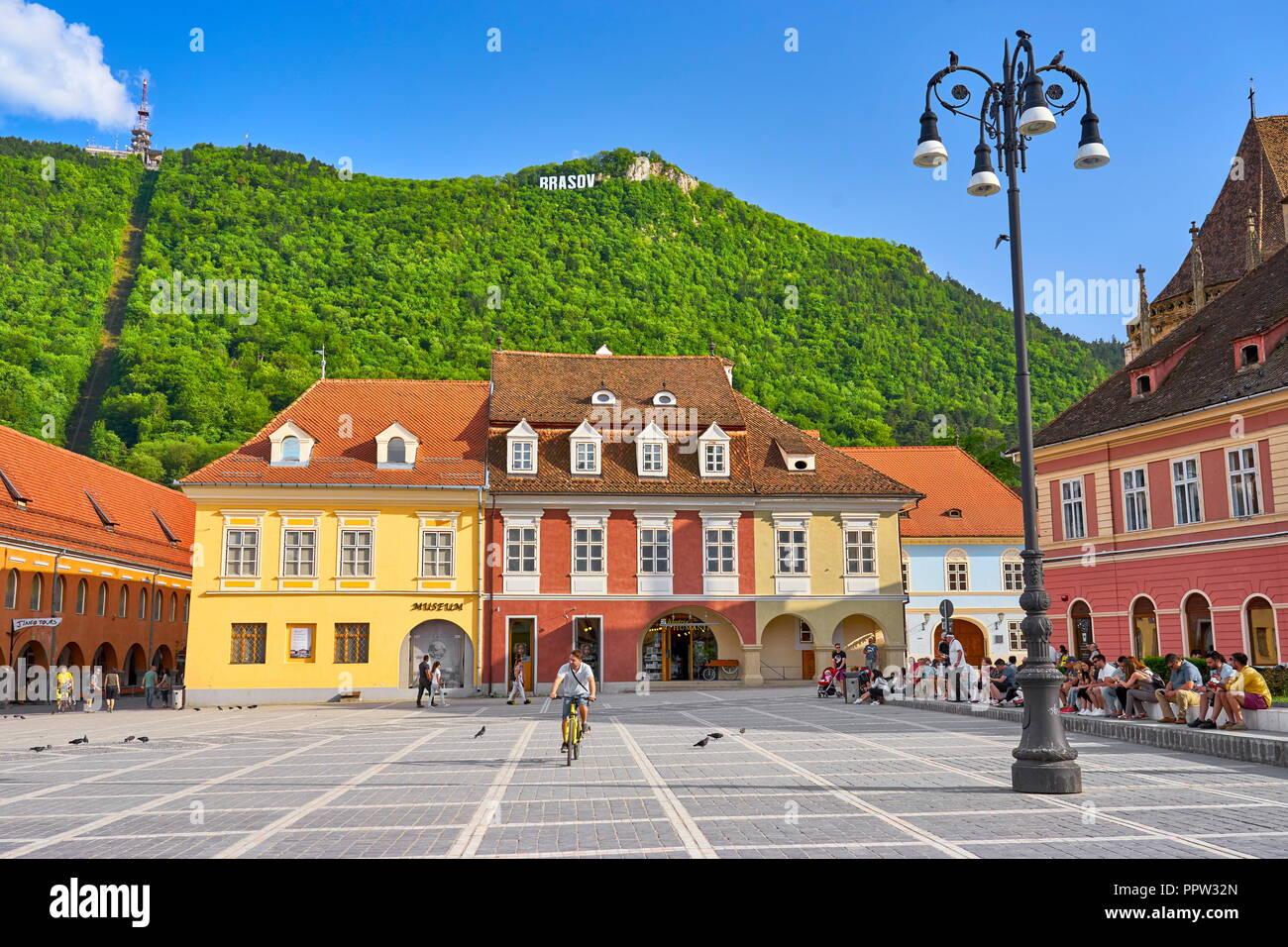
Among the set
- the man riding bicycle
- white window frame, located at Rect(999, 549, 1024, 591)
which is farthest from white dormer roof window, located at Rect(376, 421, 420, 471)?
white window frame, located at Rect(999, 549, 1024, 591)

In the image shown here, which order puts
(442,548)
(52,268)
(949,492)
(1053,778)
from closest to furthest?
(1053,778)
(442,548)
(949,492)
(52,268)

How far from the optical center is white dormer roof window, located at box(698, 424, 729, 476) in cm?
3991

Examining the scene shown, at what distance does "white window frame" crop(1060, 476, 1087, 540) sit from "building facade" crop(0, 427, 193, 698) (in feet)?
107

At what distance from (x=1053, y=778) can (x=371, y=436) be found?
1266 inches

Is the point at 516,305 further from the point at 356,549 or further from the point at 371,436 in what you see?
the point at 356,549

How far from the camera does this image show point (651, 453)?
3959cm

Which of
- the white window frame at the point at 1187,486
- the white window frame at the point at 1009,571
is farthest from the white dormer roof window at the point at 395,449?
the white window frame at the point at 1009,571

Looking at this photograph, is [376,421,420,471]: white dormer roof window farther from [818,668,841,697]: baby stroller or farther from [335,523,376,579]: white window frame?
[818,668,841,697]: baby stroller

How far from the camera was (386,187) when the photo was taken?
366 ft

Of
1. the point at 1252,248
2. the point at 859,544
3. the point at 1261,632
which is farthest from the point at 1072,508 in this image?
the point at 1252,248

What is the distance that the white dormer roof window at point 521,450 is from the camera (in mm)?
38688

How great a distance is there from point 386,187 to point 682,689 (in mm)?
87175
